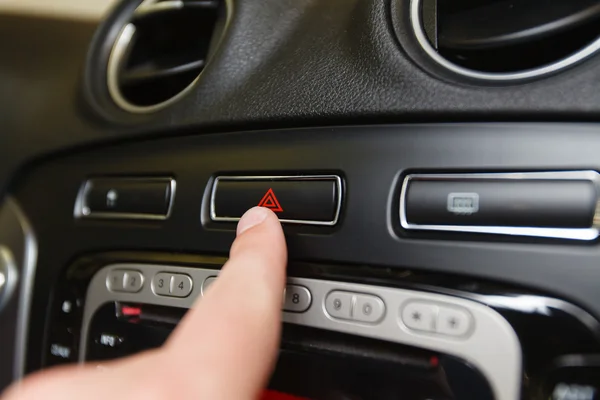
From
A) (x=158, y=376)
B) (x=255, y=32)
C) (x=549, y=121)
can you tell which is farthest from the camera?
(x=255, y=32)

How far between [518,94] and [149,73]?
13.6 inches

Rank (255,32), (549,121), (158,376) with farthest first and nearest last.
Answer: (255,32) → (549,121) → (158,376)

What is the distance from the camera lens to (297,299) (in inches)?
17.5

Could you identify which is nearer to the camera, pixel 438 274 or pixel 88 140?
pixel 438 274

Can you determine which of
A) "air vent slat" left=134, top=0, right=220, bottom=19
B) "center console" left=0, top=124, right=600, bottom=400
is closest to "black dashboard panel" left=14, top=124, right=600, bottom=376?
"center console" left=0, top=124, right=600, bottom=400

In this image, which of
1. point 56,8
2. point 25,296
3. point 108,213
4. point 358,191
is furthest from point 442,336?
point 56,8

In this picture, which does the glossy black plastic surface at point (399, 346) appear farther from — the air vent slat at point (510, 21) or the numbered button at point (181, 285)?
the air vent slat at point (510, 21)

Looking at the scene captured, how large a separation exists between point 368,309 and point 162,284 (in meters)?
0.19

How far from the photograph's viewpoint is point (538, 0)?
0.44 m

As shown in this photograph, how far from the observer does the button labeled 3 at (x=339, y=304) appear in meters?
0.43

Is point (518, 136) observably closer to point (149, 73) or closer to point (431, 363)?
point (431, 363)

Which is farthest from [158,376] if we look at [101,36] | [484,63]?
[101,36]

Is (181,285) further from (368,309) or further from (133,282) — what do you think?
(368,309)

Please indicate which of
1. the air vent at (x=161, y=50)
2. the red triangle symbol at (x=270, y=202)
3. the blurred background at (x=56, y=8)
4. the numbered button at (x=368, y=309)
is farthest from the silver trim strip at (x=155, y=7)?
the numbered button at (x=368, y=309)
